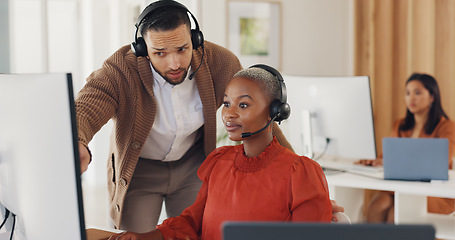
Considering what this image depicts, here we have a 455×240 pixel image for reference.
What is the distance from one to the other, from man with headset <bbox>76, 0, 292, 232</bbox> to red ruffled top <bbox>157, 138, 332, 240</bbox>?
0.27m

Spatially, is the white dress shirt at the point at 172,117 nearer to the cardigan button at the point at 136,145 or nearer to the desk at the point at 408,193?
the cardigan button at the point at 136,145

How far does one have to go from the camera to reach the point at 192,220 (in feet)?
4.32

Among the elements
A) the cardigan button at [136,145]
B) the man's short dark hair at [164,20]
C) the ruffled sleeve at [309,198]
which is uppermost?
the man's short dark hair at [164,20]

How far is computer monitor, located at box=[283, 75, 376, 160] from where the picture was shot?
234cm

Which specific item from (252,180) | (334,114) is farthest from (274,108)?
(334,114)

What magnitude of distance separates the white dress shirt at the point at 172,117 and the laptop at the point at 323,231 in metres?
1.10

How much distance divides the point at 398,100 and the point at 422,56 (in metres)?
0.41

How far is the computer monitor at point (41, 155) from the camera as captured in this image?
70 cm

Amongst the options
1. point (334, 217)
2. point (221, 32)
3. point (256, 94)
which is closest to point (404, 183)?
point (334, 217)

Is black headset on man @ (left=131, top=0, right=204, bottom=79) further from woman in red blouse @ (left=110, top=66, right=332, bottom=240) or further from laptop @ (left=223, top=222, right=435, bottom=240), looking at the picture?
laptop @ (left=223, top=222, right=435, bottom=240)

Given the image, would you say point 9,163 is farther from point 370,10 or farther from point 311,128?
point 370,10

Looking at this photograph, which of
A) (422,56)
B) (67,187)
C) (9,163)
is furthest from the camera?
(422,56)

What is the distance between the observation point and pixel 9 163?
0.81 meters

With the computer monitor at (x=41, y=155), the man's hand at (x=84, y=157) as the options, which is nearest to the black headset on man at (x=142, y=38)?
the man's hand at (x=84, y=157)
